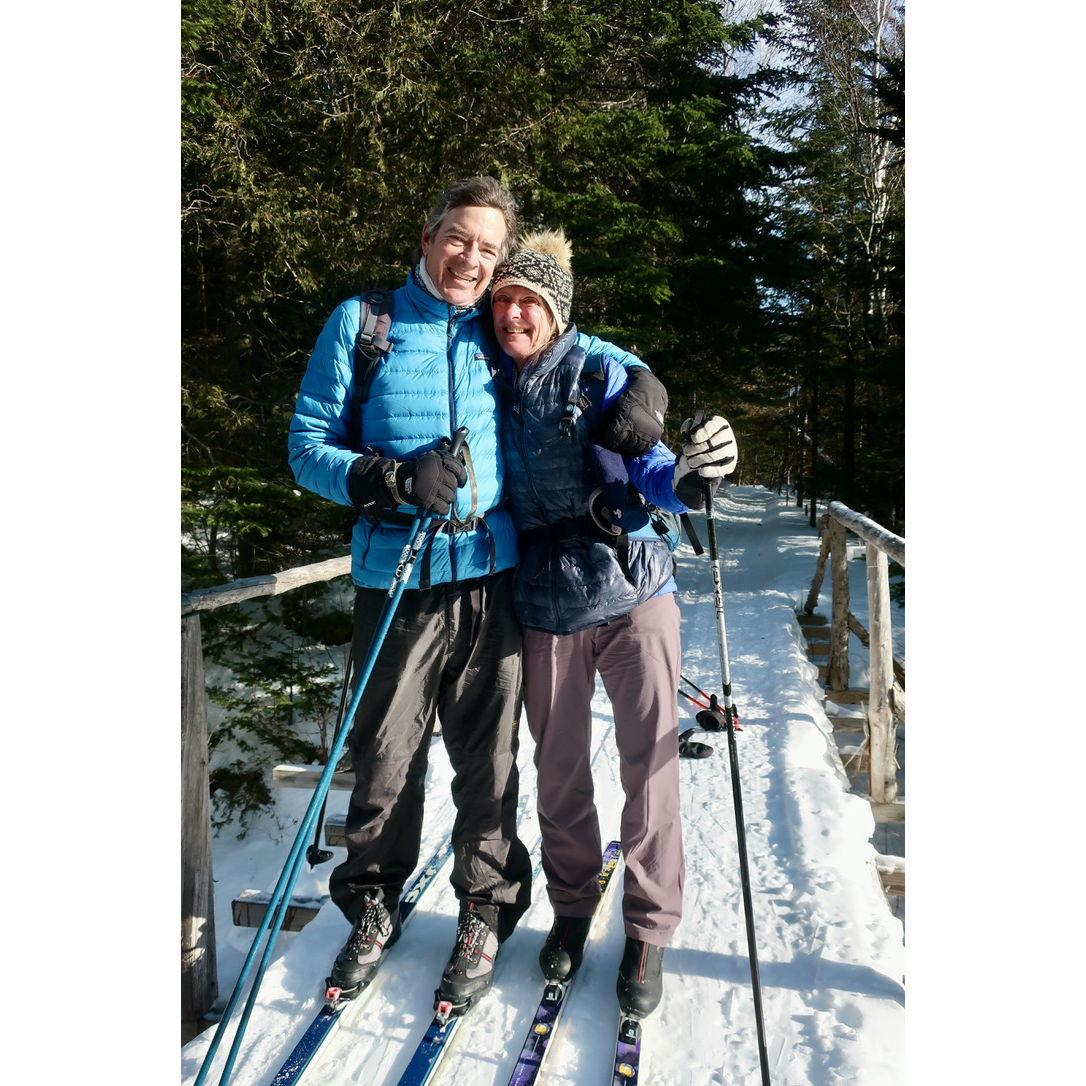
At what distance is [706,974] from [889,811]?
114 inches

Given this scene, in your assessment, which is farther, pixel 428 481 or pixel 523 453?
pixel 523 453

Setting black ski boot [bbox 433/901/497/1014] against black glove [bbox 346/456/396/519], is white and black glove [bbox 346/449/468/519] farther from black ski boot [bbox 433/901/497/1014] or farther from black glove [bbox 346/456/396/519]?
black ski boot [bbox 433/901/497/1014]

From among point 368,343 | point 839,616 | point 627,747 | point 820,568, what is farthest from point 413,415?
point 820,568

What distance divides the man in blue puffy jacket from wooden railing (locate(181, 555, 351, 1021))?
37.2 inches

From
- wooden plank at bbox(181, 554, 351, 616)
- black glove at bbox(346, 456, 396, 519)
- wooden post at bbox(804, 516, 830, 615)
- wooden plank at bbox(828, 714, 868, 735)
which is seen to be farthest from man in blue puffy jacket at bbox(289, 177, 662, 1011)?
wooden post at bbox(804, 516, 830, 615)

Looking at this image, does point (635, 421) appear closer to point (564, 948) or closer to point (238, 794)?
point (564, 948)

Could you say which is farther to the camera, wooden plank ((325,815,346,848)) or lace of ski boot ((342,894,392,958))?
wooden plank ((325,815,346,848))

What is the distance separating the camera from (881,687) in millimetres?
4668

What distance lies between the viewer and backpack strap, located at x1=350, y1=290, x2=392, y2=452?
87.7 inches

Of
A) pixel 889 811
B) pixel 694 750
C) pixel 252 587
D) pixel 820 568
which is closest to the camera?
pixel 252 587

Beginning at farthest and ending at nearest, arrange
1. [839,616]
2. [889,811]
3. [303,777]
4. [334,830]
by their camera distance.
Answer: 1. [839,616]
2. [889,811]
3. [303,777]
4. [334,830]
